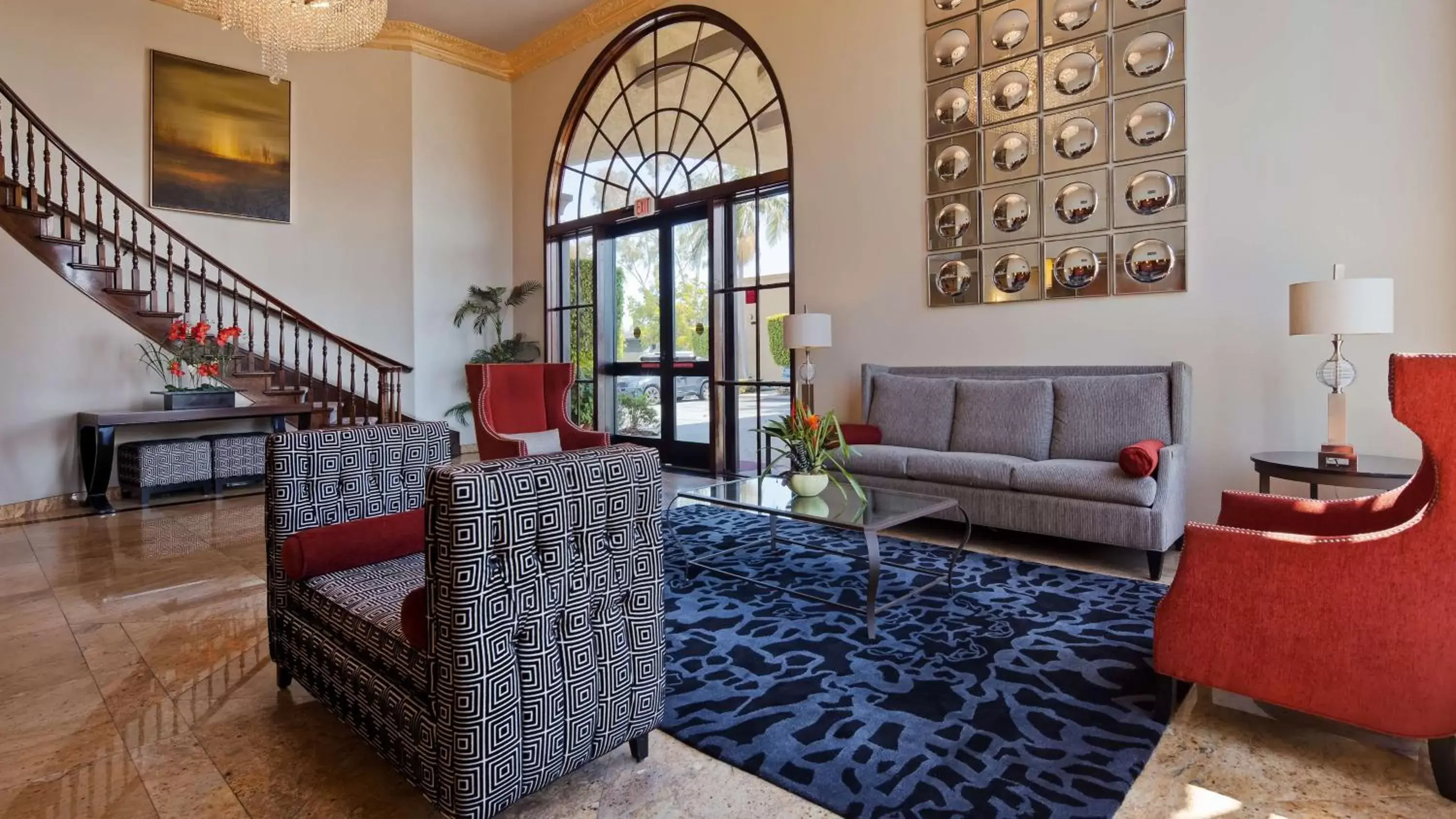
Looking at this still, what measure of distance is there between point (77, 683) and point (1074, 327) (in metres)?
4.78

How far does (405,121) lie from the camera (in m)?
7.36

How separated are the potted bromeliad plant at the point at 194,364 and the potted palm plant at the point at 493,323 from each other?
90.2 inches

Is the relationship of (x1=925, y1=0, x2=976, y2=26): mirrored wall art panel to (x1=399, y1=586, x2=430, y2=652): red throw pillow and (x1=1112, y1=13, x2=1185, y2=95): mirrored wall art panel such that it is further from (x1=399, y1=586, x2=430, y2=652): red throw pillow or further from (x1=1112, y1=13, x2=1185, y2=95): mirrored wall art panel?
(x1=399, y1=586, x2=430, y2=652): red throw pillow

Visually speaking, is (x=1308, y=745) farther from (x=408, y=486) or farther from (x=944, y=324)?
(x=944, y=324)

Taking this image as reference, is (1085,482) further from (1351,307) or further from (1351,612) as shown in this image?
(1351,612)

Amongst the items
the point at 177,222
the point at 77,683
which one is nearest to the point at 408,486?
the point at 77,683

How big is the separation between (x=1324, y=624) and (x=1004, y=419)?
2543mm

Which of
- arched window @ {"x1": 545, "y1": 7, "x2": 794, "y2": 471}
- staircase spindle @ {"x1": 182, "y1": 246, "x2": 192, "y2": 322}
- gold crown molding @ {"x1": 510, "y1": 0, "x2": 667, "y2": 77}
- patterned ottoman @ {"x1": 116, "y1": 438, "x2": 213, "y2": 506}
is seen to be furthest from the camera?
gold crown molding @ {"x1": 510, "y1": 0, "x2": 667, "y2": 77}

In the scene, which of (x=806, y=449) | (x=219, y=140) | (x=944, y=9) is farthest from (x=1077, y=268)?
(x=219, y=140)

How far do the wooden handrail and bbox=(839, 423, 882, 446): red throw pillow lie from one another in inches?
168

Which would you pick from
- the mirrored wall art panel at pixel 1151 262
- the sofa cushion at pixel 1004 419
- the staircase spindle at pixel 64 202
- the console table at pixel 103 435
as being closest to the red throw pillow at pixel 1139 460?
the sofa cushion at pixel 1004 419

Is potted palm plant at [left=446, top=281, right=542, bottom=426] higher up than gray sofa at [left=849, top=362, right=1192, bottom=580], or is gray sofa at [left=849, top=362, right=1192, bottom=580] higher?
potted palm plant at [left=446, top=281, right=542, bottom=426]

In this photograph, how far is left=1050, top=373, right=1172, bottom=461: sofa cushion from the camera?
372 centimetres

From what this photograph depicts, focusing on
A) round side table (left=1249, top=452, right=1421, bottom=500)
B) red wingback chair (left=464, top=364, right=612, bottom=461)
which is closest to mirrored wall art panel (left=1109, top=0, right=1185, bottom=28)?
round side table (left=1249, top=452, right=1421, bottom=500)
